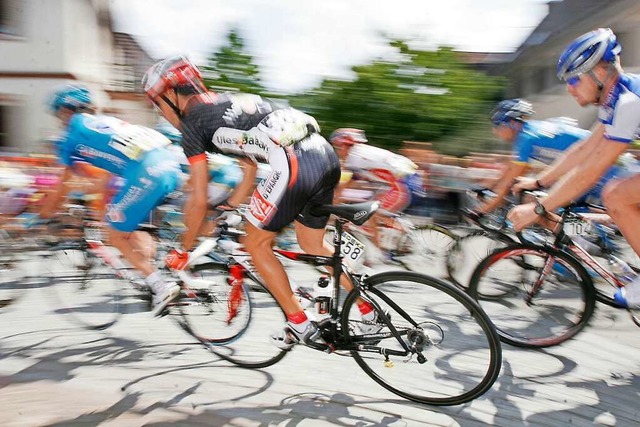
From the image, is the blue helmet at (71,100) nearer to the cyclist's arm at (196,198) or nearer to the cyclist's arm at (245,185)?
the cyclist's arm at (245,185)

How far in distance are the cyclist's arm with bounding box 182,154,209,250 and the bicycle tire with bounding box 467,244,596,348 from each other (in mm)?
2105

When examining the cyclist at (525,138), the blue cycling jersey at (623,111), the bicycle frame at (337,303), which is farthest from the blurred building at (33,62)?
the blue cycling jersey at (623,111)

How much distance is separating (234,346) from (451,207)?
7.13 m

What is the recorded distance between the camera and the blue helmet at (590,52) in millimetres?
3455

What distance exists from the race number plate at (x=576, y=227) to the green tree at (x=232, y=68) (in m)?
24.6

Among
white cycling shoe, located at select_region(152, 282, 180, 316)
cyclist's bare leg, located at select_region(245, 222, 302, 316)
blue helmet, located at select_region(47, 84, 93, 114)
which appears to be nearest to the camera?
cyclist's bare leg, located at select_region(245, 222, 302, 316)

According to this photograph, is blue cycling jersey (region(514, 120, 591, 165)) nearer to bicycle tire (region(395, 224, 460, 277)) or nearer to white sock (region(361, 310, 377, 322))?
bicycle tire (region(395, 224, 460, 277))

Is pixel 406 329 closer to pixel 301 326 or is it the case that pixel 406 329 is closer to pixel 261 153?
pixel 301 326

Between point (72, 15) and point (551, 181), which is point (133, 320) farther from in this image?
point (72, 15)

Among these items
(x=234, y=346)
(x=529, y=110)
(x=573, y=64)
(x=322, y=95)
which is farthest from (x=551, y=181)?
(x=322, y=95)

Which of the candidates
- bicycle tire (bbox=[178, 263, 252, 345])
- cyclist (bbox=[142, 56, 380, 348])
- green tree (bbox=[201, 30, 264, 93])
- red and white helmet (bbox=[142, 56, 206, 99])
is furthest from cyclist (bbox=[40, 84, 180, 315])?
green tree (bbox=[201, 30, 264, 93])

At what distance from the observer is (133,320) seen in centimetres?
495

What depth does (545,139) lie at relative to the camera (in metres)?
5.64

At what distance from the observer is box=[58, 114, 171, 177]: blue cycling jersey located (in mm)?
4258
